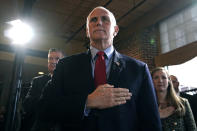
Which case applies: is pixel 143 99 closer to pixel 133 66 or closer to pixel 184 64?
pixel 133 66

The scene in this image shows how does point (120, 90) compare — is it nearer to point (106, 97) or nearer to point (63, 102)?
point (106, 97)

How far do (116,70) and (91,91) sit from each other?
17 centimetres

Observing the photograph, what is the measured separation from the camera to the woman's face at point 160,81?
215 centimetres

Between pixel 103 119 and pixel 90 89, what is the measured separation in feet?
0.51

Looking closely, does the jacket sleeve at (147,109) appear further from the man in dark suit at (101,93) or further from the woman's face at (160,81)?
the woman's face at (160,81)

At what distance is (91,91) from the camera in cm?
100

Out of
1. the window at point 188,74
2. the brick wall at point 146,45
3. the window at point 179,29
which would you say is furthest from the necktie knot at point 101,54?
the brick wall at point 146,45

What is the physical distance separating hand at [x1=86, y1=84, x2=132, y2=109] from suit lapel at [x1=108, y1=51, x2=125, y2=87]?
8 centimetres

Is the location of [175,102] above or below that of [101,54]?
below

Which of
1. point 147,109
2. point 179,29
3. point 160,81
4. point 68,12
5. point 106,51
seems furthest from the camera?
point 68,12

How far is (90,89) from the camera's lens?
39.4 inches

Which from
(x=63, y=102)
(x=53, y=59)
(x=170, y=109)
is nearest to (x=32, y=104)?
(x=53, y=59)

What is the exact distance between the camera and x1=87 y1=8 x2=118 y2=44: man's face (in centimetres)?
115

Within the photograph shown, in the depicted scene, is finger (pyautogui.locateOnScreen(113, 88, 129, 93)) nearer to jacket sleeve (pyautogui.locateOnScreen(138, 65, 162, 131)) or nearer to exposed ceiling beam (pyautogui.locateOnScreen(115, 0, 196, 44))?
jacket sleeve (pyautogui.locateOnScreen(138, 65, 162, 131))
